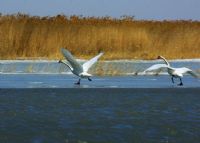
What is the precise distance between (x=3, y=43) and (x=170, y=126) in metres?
20.2

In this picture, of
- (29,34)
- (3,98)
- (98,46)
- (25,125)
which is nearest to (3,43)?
(29,34)

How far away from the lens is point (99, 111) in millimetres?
14156

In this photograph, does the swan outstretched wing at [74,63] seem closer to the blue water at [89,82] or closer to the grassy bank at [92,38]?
the blue water at [89,82]

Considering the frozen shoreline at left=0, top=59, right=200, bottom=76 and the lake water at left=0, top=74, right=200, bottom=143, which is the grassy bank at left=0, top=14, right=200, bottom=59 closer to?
the frozen shoreline at left=0, top=59, right=200, bottom=76

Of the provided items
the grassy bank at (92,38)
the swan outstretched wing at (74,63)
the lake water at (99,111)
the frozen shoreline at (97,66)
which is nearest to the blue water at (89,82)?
the lake water at (99,111)

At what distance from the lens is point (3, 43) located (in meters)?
31.7

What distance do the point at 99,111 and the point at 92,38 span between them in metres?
18.8

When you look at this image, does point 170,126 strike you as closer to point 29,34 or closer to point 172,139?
point 172,139

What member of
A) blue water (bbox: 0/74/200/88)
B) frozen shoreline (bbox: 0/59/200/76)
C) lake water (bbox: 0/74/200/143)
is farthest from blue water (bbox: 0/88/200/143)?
frozen shoreline (bbox: 0/59/200/76)

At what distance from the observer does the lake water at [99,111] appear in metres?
11.2

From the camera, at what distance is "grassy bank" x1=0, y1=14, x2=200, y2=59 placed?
3184cm

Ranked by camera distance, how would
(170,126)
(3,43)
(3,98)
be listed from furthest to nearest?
(3,43)
(3,98)
(170,126)

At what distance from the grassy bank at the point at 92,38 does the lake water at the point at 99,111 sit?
9.98m

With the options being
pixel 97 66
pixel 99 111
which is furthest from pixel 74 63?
pixel 99 111
